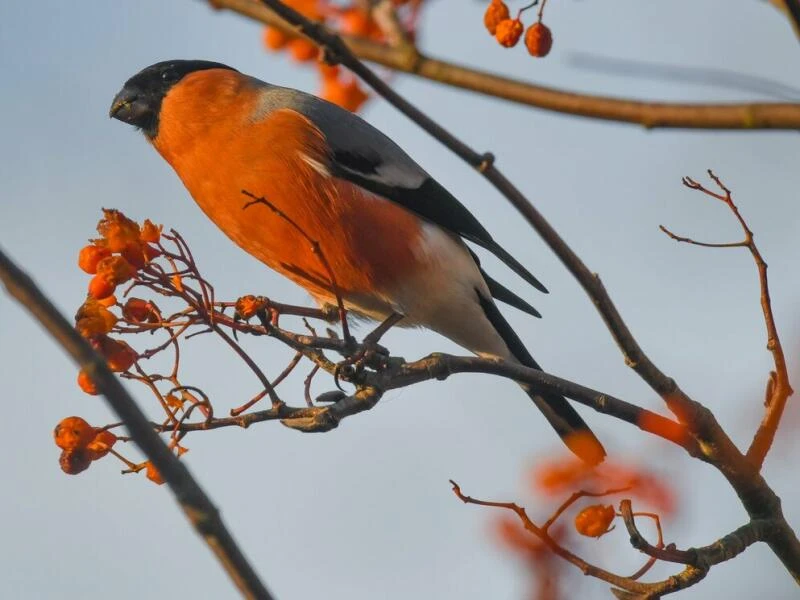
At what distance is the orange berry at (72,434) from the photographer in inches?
109

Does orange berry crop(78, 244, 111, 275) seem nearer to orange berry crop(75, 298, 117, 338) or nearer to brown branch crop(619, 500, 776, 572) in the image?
orange berry crop(75, 298, 117, 338)

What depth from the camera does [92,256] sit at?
2.94 meters

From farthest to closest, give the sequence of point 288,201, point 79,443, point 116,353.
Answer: point 288,201, point 116,353, point 79,443

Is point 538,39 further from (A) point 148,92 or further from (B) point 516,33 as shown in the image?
(A) point 148,92

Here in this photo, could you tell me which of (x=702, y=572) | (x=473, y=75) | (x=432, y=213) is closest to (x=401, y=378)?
(x=702, y=572)

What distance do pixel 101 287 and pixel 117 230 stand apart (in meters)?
0.14

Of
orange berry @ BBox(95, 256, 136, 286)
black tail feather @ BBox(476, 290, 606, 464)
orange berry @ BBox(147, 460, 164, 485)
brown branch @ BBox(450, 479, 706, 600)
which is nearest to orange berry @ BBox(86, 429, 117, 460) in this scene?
orange berry @ BBox(147, 460, 164, 485)

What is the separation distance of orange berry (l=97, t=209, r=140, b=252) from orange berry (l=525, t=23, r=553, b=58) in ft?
3.58

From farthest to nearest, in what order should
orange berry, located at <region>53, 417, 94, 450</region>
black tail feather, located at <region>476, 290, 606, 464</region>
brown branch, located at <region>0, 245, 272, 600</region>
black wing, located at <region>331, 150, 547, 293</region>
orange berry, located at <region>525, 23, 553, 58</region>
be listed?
black wing, located at <region>331, 150, 547, 293</region>, black tail feather, located at <region>476, 290, 606, 464</region>, orange berry, located at <region>525, 23, 553, 58</region>, orange berry, located at <region>53, 417, 94, 450</region>, brown branch, located at <region>0, 245, 272, 600</region>

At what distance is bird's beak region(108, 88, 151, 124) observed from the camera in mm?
4656

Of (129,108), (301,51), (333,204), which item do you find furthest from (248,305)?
(129,108)

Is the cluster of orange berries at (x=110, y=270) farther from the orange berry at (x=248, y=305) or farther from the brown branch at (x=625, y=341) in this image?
the brown branch at (x=625, y=341)

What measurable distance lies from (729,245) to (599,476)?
625mm

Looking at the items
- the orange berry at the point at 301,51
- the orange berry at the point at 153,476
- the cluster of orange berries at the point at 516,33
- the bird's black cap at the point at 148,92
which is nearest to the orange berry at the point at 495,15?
the cluster of orange berries at the point at 516,33
